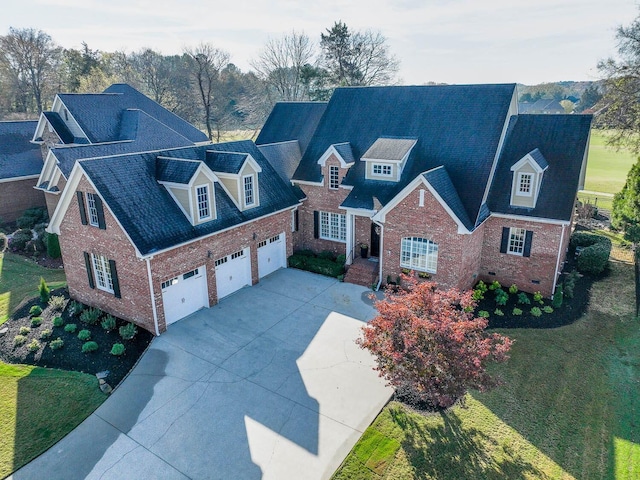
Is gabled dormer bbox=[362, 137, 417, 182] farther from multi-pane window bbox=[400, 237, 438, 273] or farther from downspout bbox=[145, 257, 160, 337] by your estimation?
downspout bbox=[145, 257, 160, 337]

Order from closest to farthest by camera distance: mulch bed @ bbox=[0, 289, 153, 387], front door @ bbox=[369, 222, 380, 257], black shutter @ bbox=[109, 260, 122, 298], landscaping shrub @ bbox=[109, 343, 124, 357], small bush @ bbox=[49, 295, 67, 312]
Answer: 1. mulch bed @ bbox=[0, 289, 153, 387]
2. landscaping shrub @ bbox=[109, 343, 124, 357]
3. black shutter @ bbox=[109, 260, 122, 298]
4. small bush @ bbox=[49, 295, 67, 312]
5. front door @ bbox=[369, 222, 380, 257]

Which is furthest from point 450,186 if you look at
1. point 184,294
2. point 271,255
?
point 184,294

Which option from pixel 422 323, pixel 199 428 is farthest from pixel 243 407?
pixel 422 323

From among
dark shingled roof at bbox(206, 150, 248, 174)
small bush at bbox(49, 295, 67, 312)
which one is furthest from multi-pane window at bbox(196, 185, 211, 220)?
small bush at bbox(49, 295, 67, 312)

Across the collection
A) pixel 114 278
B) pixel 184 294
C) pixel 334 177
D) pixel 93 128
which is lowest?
pixel 184 294

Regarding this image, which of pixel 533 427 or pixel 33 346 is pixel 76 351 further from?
pixel 533 427
